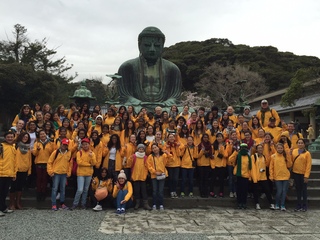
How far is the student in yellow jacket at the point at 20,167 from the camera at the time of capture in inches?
282

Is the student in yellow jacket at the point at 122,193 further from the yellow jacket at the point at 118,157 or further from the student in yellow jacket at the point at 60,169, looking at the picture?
the student in yellow jacket at the point at 60,169

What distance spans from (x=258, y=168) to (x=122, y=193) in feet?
10.1

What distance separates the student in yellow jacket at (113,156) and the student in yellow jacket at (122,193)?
39cm

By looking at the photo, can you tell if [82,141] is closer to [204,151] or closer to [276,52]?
[204,151]

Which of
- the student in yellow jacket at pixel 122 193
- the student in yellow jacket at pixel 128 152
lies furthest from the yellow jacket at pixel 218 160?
the student in yellow jacket at pixel 122 193

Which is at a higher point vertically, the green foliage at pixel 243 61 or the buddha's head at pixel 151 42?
the green foliage at pixel 243 61

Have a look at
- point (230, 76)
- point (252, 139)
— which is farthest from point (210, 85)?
point (252, 139)

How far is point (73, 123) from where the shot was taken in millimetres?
8805

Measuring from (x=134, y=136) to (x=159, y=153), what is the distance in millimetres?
698

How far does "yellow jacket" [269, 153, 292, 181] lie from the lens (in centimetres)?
750

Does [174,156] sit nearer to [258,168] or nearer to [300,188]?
[258,168]

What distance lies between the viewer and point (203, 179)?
812 centimetres

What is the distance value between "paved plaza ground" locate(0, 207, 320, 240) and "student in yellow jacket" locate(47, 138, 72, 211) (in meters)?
0.38

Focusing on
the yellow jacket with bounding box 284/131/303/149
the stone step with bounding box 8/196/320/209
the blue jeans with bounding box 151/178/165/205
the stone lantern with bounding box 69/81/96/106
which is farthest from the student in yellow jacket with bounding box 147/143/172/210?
the stone lantern with bounding box 69/81/96/106
